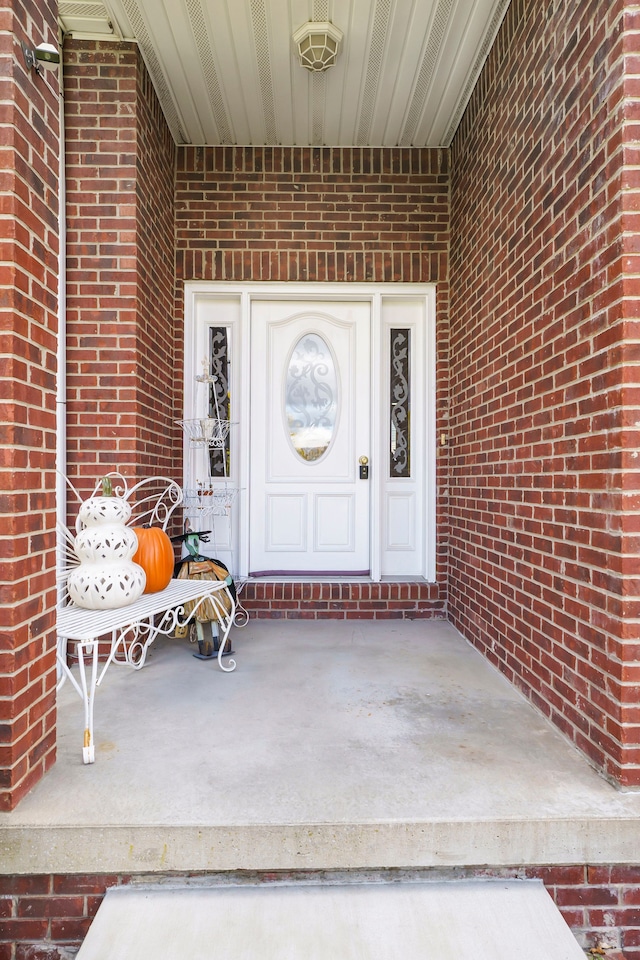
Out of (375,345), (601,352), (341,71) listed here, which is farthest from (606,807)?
(341,71)

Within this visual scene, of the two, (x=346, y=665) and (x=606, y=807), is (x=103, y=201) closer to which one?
(x=346, y=665)

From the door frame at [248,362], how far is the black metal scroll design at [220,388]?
48mm

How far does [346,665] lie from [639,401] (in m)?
1.75

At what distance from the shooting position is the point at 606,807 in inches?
58.0

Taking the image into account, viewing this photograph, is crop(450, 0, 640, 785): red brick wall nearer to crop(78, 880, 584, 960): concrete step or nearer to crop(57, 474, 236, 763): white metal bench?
crop(78, 880, 584, 960): concrete step

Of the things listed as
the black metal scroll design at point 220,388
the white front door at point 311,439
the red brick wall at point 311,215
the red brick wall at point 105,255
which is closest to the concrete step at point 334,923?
the red brick wall at point 105,255

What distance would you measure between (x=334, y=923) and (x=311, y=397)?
2925mm

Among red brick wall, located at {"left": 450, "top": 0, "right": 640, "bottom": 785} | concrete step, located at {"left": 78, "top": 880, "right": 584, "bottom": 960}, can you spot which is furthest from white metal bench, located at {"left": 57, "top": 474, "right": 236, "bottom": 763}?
red brick wall, located at {"left": 450, "top": 0, "right": 640, "bottom": 785}

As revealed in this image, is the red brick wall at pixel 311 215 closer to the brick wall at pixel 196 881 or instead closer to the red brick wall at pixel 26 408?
the red brick wall at pixel 26 408

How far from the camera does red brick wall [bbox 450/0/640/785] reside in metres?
1.57

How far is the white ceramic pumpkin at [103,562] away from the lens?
2.11 m

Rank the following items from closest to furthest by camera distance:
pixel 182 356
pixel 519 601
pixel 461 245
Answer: pixel 519 601 → pixel 461 245 → pixel 182 356

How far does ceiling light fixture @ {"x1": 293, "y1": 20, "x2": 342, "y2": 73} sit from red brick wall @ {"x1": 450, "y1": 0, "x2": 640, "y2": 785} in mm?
803

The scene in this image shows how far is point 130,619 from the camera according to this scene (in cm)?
198
